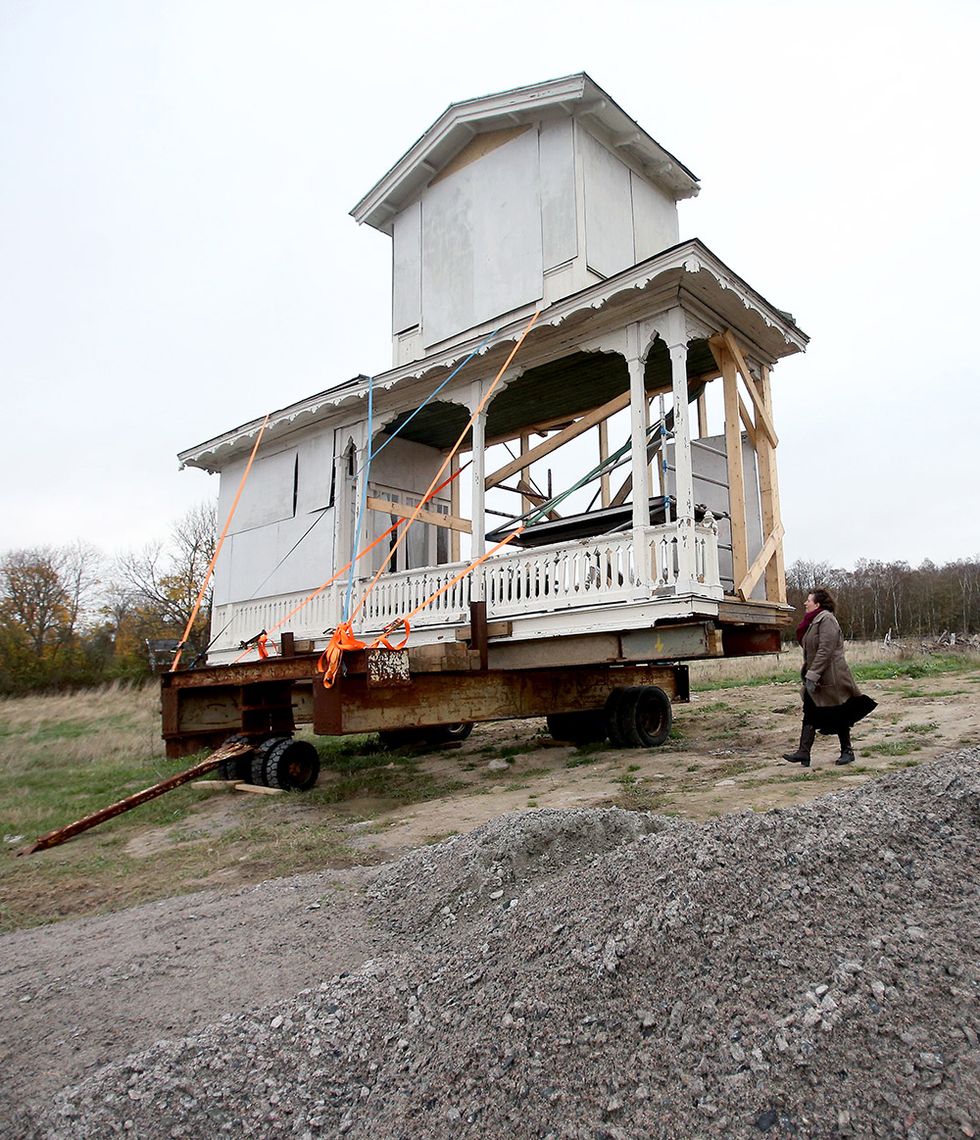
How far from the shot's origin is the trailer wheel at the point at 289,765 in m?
8.91

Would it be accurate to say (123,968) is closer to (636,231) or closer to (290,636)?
(290,636)

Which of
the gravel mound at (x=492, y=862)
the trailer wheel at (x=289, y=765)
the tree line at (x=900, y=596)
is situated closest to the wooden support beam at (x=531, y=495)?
the trailer wheel at (x=289, y=765)

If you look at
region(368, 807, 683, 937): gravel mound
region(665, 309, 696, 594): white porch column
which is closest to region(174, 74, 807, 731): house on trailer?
region(665, 309, 696, 594): white porch column

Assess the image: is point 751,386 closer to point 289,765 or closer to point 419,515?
point 419,515

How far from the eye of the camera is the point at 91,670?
39.9 meters

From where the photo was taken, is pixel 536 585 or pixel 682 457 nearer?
pixel 682 457

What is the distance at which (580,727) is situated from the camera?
1134 cm

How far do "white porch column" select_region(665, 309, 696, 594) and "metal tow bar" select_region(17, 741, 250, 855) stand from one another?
196 inches

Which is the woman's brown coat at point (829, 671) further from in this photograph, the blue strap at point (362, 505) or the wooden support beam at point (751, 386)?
the blue strap at point (362, 505)

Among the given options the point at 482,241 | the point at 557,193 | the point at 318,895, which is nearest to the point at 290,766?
the point at 318,895

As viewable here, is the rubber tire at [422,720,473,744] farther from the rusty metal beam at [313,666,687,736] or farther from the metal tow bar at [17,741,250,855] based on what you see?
the metal tow bar at [17,741,250,855]

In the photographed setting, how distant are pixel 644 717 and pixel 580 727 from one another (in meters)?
0.98

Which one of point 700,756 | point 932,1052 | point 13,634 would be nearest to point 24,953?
point 932,1052

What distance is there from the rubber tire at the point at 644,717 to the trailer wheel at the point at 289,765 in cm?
382
